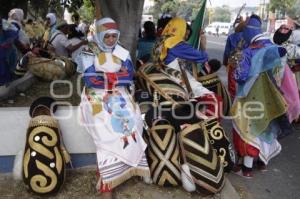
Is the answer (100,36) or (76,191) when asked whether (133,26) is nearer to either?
(100,36)

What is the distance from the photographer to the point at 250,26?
5.26 metres

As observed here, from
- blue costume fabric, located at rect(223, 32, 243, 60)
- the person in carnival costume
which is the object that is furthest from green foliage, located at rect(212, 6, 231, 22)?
the person in carnival costume

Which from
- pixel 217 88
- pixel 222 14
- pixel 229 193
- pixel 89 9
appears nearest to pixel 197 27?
pixel 217 88

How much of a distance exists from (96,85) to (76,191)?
104 centimetres

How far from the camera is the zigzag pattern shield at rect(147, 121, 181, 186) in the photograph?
4621 millimetres

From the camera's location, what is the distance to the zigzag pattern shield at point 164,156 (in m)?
4.62

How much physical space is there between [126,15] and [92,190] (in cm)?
213

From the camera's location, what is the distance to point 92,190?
15.1 ft

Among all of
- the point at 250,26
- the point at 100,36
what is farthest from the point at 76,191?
the point at 250,26

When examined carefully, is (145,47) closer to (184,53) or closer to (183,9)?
(183,9)

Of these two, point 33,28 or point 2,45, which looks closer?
point 2,45

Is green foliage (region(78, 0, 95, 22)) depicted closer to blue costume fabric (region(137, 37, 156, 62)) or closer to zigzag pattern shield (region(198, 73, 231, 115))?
blue costume fabric (region(137, 37, 156, 62))

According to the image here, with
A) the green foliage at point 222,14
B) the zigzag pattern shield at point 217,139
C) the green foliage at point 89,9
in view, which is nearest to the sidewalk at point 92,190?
the zigzag pattern shield at point 217,139

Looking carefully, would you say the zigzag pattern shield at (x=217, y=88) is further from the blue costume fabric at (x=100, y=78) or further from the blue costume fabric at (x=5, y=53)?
the blue costume fabric at (x=5, y=53)
